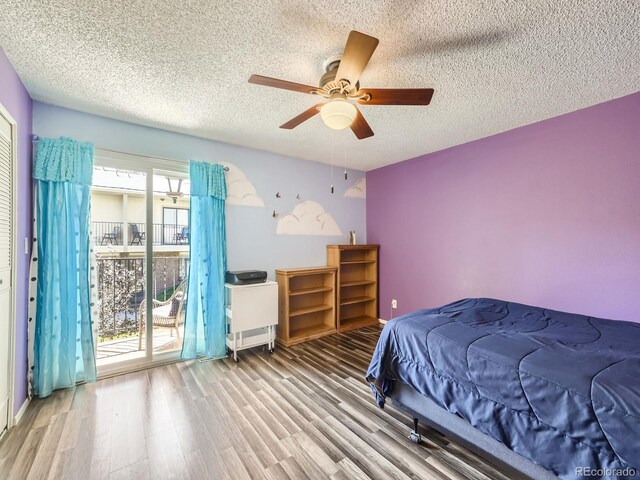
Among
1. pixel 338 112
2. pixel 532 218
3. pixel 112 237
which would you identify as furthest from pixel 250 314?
pixel 532 218

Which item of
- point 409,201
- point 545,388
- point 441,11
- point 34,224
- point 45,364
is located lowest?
point 45,364

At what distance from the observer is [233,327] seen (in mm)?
3000

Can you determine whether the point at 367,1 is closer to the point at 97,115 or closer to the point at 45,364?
the point at 97,115

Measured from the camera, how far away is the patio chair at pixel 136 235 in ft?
9.47

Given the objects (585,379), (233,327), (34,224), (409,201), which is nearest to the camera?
(585,379)

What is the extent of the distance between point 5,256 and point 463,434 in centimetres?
308

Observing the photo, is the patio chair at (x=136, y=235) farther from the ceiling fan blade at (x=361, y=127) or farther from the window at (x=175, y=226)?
the ceiling fan blade at (x=361, y=127)

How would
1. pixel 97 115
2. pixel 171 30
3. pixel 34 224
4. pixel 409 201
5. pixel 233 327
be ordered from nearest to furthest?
1. pixel 171 30
2. pixel 34 224
3. pixel 97 115
4. pixel 233 327
5. pixel 409 201

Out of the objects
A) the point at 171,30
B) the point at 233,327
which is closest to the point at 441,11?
the point at 171,30

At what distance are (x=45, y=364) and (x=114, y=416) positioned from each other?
31.7 inches

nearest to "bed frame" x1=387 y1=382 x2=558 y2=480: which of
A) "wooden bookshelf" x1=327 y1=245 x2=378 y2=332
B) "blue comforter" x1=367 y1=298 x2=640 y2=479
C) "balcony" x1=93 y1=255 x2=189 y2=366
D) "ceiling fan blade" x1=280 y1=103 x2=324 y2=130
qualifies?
"blue comforter" x1=367 y1=298 x2=640 y2=479

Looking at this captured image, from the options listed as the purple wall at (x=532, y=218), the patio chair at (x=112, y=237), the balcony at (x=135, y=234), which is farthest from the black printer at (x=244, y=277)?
the purple wall at (x=532, y=218)

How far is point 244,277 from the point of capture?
311 centimetres

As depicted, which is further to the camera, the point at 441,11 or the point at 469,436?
the point at 469,436
